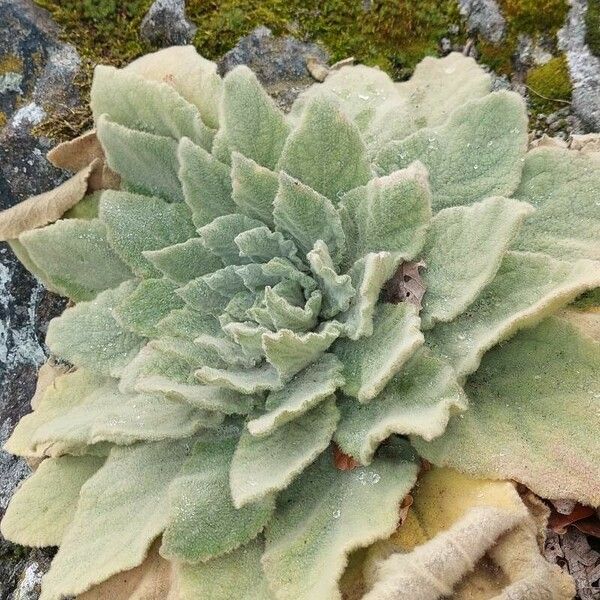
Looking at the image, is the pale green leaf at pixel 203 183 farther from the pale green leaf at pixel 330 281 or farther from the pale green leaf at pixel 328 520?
the pale green leaf at pixel 328 520

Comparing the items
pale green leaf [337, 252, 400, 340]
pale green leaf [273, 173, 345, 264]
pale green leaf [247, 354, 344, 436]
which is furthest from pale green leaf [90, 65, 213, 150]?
pale green leaf [247, 354, 344, 436]

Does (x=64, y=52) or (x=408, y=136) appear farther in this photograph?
(x=64, y=52)

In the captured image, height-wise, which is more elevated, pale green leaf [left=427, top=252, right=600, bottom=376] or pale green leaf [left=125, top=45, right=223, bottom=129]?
pale green leaf [left=125, top=45, right=223, bottom=129]

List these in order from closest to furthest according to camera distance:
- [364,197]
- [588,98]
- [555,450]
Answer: [555,450] < [364,197] < [588,98]

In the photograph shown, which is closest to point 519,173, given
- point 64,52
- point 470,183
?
point 470,183

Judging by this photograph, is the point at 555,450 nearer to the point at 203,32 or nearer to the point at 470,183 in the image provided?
the point at 470,183

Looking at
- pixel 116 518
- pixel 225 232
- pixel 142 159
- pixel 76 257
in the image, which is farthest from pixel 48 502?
pixel 142 159

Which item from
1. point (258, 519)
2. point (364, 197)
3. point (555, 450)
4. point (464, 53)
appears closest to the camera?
point (555, 450)

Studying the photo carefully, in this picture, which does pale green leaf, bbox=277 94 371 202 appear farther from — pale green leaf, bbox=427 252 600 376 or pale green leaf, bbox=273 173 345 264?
pale green leaf, bbox=427 252 600 376
